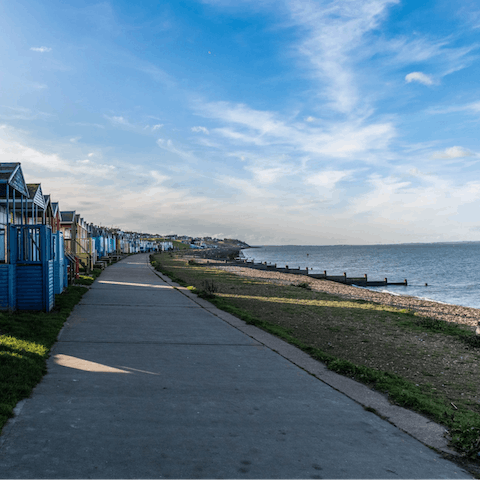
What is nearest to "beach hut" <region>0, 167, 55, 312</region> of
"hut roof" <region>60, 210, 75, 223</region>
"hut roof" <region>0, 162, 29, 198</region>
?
"hut roof" <region>0, 162, 29, 198</region>

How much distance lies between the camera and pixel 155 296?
607 inches

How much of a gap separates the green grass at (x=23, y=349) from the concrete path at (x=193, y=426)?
0.17m

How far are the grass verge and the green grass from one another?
15.4ft

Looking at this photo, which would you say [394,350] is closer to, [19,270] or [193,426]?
[193,426]

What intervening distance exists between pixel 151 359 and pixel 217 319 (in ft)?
14.9

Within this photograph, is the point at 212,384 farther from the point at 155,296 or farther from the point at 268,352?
the point at 155,296

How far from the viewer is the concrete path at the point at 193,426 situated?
136 inches

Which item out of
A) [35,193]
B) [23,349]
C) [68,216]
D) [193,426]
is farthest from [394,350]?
[68,216]

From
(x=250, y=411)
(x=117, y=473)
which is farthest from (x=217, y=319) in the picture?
(x=117, y=473)

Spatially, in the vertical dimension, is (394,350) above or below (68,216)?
below

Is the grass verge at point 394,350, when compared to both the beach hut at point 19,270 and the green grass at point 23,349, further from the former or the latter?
the beach hut at point 19,270

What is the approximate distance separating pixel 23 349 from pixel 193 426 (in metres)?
3.86

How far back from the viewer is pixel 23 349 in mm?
6512

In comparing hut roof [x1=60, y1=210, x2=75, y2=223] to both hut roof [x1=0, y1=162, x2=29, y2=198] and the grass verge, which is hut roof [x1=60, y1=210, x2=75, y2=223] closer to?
the grass verge
